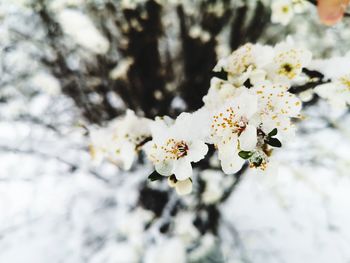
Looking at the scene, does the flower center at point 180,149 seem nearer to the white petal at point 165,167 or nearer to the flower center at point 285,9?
the white petal at point 165,167

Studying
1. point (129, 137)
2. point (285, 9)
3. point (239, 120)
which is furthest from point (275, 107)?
point (285, 9)

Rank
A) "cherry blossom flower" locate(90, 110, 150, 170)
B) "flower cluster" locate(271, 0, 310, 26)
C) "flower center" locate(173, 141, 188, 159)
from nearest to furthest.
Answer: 1. "flower center" locate(173, 141, 188, 159)
2. "cherry blossom flower" locate(90, 110, 150, 170)
3. "flower cluster" locate(271, 0, 310, 26)

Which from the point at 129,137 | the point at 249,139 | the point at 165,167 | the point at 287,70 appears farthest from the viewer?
the point at 129,137

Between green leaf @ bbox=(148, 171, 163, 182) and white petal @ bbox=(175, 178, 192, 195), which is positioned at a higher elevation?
green leaf @ bbox=(148, 171, 163, 182)

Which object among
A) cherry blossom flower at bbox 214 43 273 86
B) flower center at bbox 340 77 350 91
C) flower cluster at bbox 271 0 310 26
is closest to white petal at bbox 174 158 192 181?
cherry blossom flower at bbox 214 43 273 86

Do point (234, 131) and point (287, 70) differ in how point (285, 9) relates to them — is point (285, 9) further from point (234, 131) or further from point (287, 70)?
point (234, 131)

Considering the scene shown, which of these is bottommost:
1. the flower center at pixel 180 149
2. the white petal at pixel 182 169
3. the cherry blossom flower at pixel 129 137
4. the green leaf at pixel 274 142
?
the green leaf at pixel 274 142

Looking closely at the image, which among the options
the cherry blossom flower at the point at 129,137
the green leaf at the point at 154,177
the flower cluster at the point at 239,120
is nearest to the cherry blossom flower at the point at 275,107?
the flower cluster at the point at 239,120

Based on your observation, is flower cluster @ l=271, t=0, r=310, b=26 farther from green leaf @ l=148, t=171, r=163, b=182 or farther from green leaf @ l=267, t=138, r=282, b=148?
green leaf @ l=148, t=171, r=163, b=182

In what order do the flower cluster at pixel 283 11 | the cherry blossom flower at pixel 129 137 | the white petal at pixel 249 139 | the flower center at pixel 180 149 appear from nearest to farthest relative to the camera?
the white petal at pixel 249 139, the flower center at pixel 180 149, the cherry blossom flower at pixel 129 137, the flower cluster at pixel 283 11
